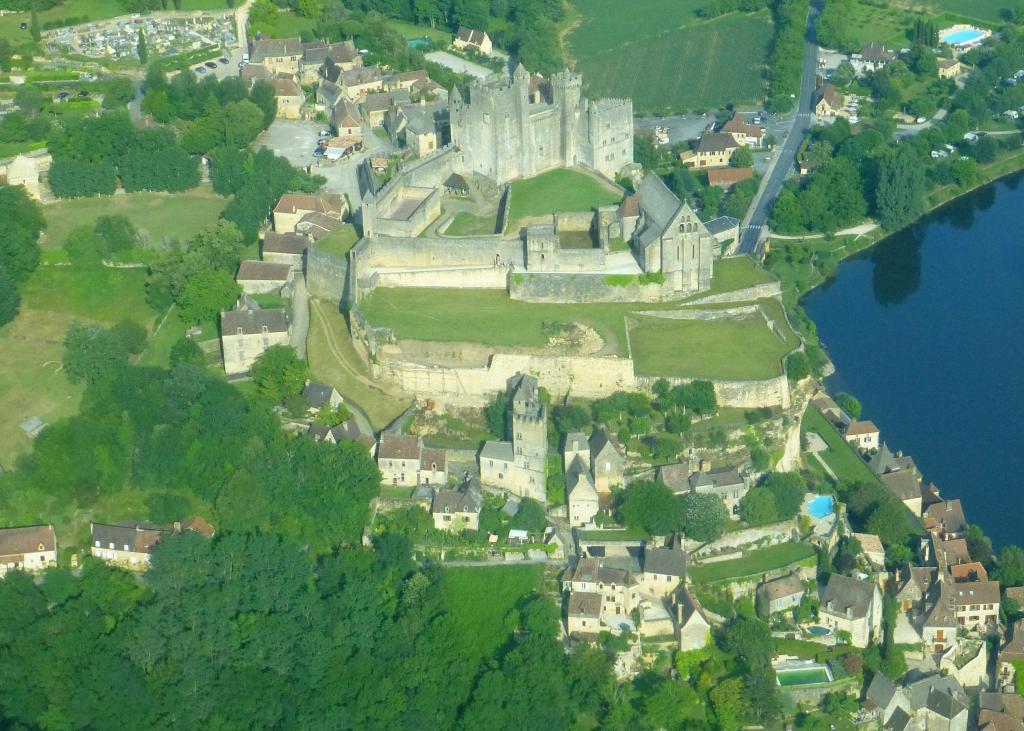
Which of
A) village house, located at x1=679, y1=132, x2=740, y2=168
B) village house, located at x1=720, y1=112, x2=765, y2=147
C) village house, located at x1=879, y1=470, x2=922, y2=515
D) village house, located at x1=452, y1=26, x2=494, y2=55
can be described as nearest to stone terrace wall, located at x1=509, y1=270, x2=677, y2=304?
village house, located at x1=879, y1=470, x2=922, y2=515

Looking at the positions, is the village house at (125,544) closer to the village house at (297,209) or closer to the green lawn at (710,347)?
the green lawn at (710,347)

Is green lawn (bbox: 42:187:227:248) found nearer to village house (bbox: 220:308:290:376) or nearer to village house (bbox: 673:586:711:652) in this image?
village house (bbox: 220:308:290:376)

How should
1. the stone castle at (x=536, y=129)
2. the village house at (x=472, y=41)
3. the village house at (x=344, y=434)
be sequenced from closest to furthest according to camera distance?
the village house at (x=344, y=434)
the stone castle at (x=536, y=129)
the village house at (x=472, y=41)

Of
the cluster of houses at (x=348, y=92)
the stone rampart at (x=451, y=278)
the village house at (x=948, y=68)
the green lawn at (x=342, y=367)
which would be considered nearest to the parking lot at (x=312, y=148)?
the cluster of houses at (x=348, y=92)

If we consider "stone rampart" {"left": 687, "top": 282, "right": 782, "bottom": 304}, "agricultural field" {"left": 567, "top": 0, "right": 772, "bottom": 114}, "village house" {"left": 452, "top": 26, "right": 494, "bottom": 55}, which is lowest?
"agricultural field" {"left": 567, "top": 0, "right": 772, "bottom": 114}

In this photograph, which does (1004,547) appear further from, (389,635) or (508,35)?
(508,35)

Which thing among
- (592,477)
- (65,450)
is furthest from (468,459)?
(65,450)
